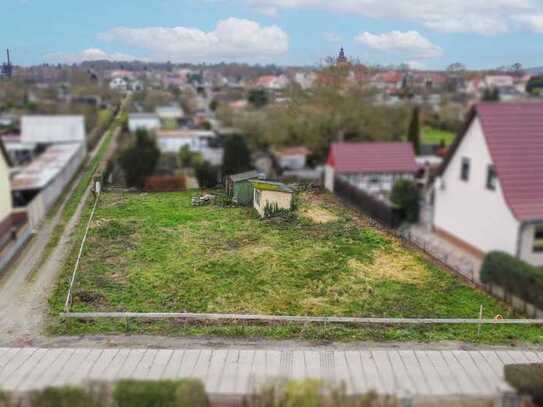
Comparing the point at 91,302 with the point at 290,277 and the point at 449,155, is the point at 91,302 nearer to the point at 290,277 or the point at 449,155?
the point at 290,277

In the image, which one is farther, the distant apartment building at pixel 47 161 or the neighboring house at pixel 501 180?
the neighboring house at pixel 501 180

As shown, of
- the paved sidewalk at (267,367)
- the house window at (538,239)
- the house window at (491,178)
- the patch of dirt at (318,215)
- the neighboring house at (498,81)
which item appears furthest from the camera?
the house window at (491,178)

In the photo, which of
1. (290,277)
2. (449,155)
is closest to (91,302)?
(290,277)

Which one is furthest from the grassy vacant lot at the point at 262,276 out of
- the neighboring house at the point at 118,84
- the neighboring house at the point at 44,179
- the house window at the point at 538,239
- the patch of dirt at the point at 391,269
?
the house window at the point at 538,239

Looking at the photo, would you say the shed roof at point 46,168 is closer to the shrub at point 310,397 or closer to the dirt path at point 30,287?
the dirt path at point 30,287

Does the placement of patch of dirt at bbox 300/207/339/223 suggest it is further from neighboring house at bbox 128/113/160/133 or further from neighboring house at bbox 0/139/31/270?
neighboring house at bbox 0/139/31/270

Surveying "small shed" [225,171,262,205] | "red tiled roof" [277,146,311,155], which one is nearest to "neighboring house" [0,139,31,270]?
"small shed" [225,171,262,205]

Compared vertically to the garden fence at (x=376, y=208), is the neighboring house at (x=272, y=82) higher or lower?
higher
